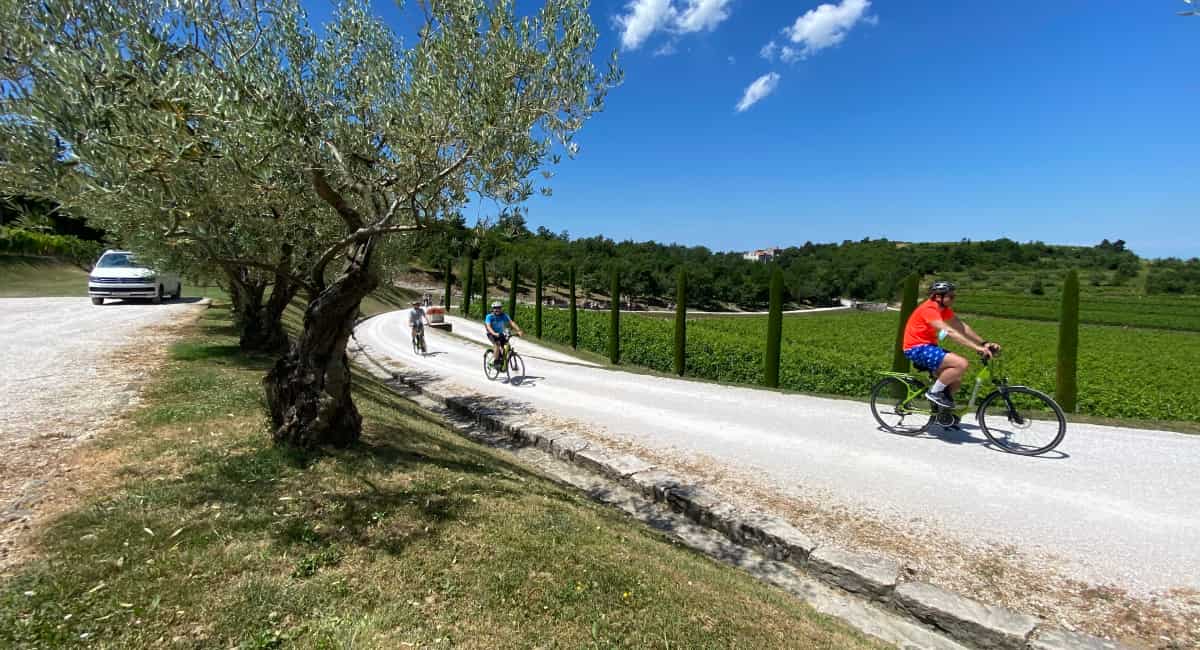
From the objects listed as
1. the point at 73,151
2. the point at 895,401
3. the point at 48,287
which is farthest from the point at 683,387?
the point at 48,287

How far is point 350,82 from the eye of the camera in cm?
560

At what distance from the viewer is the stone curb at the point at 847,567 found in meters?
3.51

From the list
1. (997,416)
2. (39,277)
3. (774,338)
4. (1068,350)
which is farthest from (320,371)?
(39,277)

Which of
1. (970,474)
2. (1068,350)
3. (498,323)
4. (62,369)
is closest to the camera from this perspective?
(970,474)

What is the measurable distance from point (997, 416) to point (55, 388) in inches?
556

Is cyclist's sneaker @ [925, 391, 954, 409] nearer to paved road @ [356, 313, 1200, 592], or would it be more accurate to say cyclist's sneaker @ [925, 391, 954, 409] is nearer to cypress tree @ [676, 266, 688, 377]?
paved road @ [356, 313, 1200, 592]

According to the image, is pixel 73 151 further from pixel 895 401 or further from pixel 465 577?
pixel 895 401

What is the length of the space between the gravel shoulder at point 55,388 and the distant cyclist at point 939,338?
30.2 feet

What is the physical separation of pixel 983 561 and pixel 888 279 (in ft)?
346

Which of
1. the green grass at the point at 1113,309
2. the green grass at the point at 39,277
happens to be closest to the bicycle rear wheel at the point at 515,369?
the green grass at the point at 39,277

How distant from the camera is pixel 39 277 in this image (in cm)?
3147

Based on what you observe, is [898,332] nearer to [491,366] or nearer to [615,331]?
[491,366]

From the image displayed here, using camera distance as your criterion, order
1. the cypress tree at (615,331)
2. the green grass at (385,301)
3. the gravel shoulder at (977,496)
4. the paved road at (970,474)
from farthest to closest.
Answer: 1. the green grass at (385,301)
2. the cypress tree at (615,331)
3. the paved road at (970,474)
4. the gravel shoulder at (977,496)

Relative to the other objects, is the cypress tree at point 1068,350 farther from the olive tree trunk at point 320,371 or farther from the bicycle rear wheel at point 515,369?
the olive tree trunk at point 320,371
